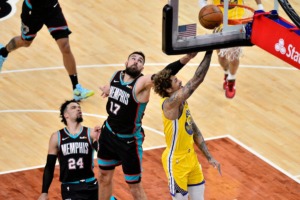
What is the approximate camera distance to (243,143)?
1379 centimetres

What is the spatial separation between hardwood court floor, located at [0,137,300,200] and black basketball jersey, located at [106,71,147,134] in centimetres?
139

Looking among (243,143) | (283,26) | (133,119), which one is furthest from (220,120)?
(283,26)

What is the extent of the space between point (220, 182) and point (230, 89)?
2.39 m

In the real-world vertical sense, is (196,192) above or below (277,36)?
below

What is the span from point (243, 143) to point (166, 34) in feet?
19.6

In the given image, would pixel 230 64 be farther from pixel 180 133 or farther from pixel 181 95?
pixel 181 95

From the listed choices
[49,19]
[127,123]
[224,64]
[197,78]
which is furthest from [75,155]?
[224,64]

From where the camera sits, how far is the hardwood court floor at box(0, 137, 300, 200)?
1250 cm

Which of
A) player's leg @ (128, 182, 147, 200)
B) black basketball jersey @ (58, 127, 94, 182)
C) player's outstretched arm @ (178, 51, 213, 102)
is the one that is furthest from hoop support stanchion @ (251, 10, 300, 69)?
player's leg @ (128, 182, 147, 200)

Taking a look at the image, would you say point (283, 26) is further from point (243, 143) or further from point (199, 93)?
point (199, 93)

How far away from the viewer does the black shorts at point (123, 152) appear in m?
11.4

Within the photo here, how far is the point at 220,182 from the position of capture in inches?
506

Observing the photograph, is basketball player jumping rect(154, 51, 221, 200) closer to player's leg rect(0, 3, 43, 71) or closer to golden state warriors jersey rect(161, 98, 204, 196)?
golden state warriors jersey rect(161, 98, 204, 196)

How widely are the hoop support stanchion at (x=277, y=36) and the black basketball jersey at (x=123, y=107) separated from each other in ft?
9.95
